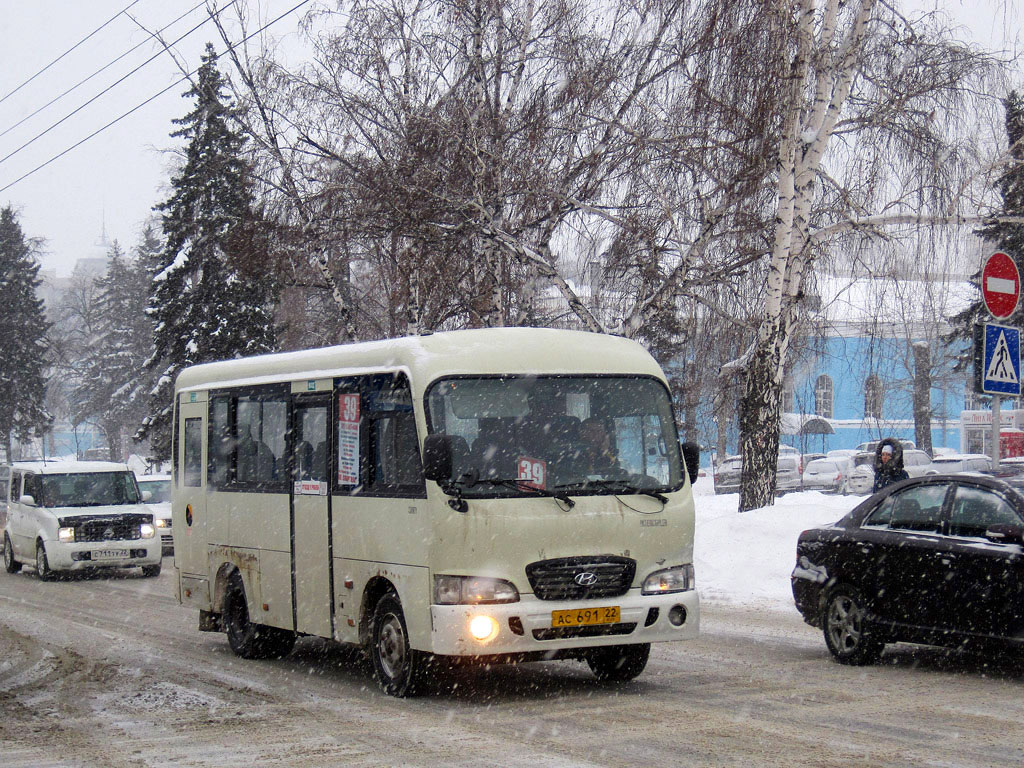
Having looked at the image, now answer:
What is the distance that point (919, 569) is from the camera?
10188 mm

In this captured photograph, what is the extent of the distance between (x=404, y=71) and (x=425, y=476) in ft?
54.8

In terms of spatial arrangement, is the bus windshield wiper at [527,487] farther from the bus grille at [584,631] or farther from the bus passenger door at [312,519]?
the bus passenger door at [312,519]

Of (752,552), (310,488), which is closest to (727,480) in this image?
(752,552)

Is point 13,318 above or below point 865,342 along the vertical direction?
above

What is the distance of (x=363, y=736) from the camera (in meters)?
8.16

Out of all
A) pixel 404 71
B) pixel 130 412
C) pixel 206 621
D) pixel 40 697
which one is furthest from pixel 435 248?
pixel 130 412

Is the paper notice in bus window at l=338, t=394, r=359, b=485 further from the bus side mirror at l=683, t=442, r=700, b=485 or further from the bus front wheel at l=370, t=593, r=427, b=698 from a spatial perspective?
the bus side mirror at l=683, t=442, r=700, b=485

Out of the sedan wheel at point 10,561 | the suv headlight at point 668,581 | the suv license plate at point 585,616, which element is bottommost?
the sedan wheel at point 10,561

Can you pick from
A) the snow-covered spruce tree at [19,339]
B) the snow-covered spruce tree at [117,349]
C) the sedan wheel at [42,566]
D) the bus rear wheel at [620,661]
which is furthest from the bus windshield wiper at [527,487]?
the snow-covered spruce tree at [117,349]

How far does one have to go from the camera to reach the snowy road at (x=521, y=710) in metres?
7.47

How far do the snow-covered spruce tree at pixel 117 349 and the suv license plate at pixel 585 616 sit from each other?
230 ft

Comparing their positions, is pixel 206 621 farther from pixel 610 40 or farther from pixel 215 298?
pixel 215 298

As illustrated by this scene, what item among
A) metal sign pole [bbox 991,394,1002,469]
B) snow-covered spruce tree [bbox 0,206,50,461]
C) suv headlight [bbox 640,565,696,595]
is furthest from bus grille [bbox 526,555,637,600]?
snow-covered spruce tree [bbox 0,206,50,461]

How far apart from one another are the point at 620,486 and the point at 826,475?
41606 mm
